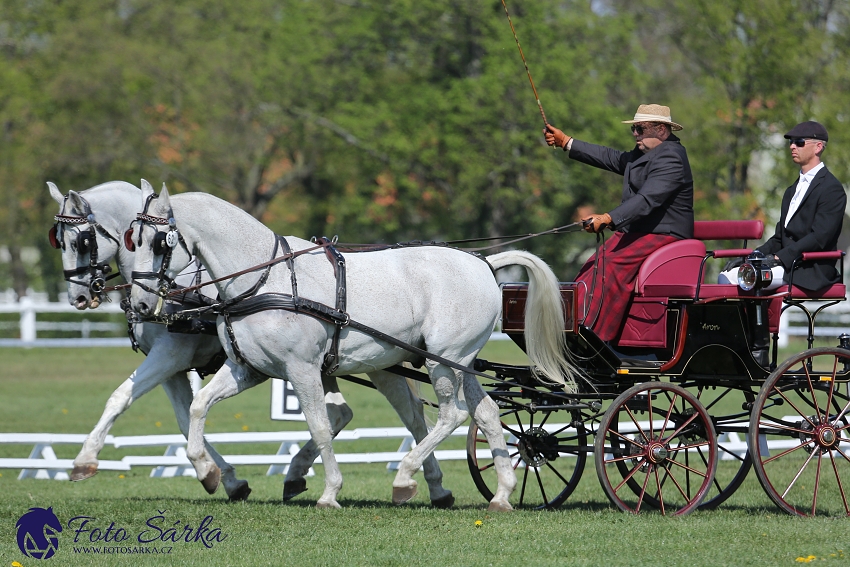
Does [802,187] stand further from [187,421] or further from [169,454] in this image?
[169,454]

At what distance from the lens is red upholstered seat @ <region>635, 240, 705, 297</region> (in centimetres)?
729

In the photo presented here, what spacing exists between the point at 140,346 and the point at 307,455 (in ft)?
4.71

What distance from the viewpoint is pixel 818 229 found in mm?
7211

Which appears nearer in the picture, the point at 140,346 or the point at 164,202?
the point at 164,202

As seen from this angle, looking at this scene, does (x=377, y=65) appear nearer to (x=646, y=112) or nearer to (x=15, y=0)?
(x=15, y=0)

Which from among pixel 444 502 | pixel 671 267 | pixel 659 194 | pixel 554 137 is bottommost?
pixel 444 502

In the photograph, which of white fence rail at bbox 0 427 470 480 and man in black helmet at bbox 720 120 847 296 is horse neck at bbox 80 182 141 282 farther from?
man in black helmet at bbox 720 120 847 296

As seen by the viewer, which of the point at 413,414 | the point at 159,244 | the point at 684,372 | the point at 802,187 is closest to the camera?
the point at 159,244

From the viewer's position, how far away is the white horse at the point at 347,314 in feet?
23.0

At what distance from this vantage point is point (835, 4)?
963 inches

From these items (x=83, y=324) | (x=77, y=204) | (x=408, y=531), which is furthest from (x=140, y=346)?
(x=83, y=324)

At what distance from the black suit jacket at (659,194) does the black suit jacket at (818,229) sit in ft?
2.24

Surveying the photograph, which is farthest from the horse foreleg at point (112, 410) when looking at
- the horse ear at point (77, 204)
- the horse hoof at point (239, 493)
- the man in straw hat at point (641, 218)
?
the man in straw hat at point (641, 218)

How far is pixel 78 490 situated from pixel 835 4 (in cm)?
2049
